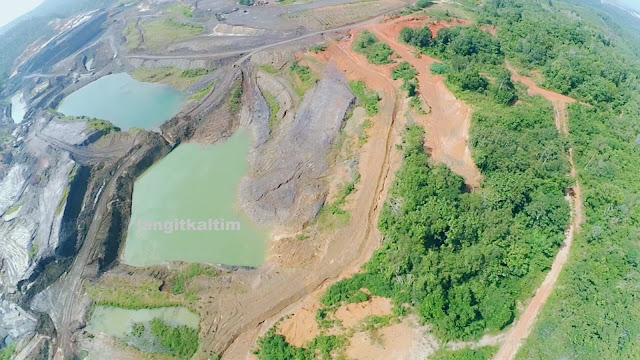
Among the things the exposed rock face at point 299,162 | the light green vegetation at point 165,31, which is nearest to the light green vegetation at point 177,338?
the exposed rock face at point 299,162

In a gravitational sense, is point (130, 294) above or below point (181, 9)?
below

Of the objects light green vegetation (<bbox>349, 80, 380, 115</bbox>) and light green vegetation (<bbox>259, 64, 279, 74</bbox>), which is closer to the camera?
light green vegetation (<bbox>349, 80, 380, 115</bbox>)

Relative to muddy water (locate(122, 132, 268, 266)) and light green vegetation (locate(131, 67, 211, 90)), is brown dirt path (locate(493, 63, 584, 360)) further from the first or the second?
light green vegetation (locate(131, 67, 211, 90))

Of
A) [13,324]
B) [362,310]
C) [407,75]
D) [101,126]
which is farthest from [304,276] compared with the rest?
[101,126]

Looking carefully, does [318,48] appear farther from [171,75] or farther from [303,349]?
[303,349]

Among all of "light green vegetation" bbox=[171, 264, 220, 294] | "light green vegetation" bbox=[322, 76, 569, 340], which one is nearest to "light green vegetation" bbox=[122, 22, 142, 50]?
"light green vegetation" bbox=[171, 264, 220, 294]

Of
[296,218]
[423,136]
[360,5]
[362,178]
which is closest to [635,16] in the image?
[360,5]
